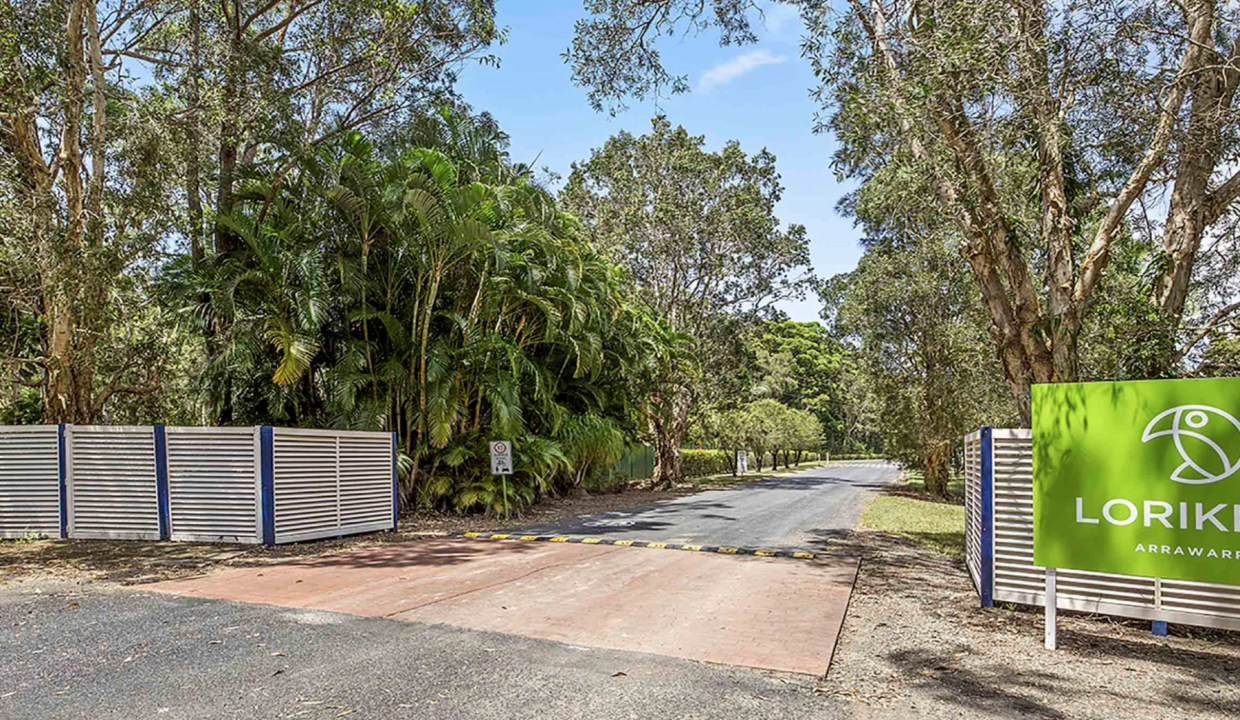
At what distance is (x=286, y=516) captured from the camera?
941cm

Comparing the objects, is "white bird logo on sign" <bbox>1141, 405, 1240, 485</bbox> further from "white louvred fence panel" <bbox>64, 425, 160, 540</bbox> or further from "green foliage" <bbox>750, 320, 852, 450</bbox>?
"green foliage" <bbox>750, 320, 852, 450</bbox>

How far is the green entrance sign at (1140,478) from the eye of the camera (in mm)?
4691

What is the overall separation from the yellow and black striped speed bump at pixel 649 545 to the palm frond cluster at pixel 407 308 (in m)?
2.18

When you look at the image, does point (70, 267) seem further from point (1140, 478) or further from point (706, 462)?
point (706, 462)

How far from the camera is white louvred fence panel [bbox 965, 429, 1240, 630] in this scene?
5074 millimetres

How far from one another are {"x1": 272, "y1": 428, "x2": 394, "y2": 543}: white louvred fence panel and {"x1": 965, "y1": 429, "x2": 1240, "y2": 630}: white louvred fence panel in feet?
26.1

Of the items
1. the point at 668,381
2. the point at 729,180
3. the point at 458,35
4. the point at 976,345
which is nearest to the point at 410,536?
the point at 458,35

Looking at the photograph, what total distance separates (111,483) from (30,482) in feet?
3.76

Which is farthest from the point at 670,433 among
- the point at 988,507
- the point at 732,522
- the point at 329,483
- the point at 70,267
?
the point at 988,507

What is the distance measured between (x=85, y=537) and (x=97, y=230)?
13.1ft

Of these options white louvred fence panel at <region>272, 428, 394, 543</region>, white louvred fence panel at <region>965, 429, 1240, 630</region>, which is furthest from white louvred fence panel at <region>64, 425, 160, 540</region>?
white louvred fence panel at <region>965, 429, 1240, 630</region>

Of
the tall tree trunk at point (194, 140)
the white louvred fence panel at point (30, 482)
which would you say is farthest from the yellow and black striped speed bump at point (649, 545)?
the tall tree trunk at point (194, 140)

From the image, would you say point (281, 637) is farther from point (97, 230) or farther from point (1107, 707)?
point (97, 230)

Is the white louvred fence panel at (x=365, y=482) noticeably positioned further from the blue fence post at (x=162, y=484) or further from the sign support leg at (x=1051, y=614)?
the sign support leg at (x=1051, y=614)
